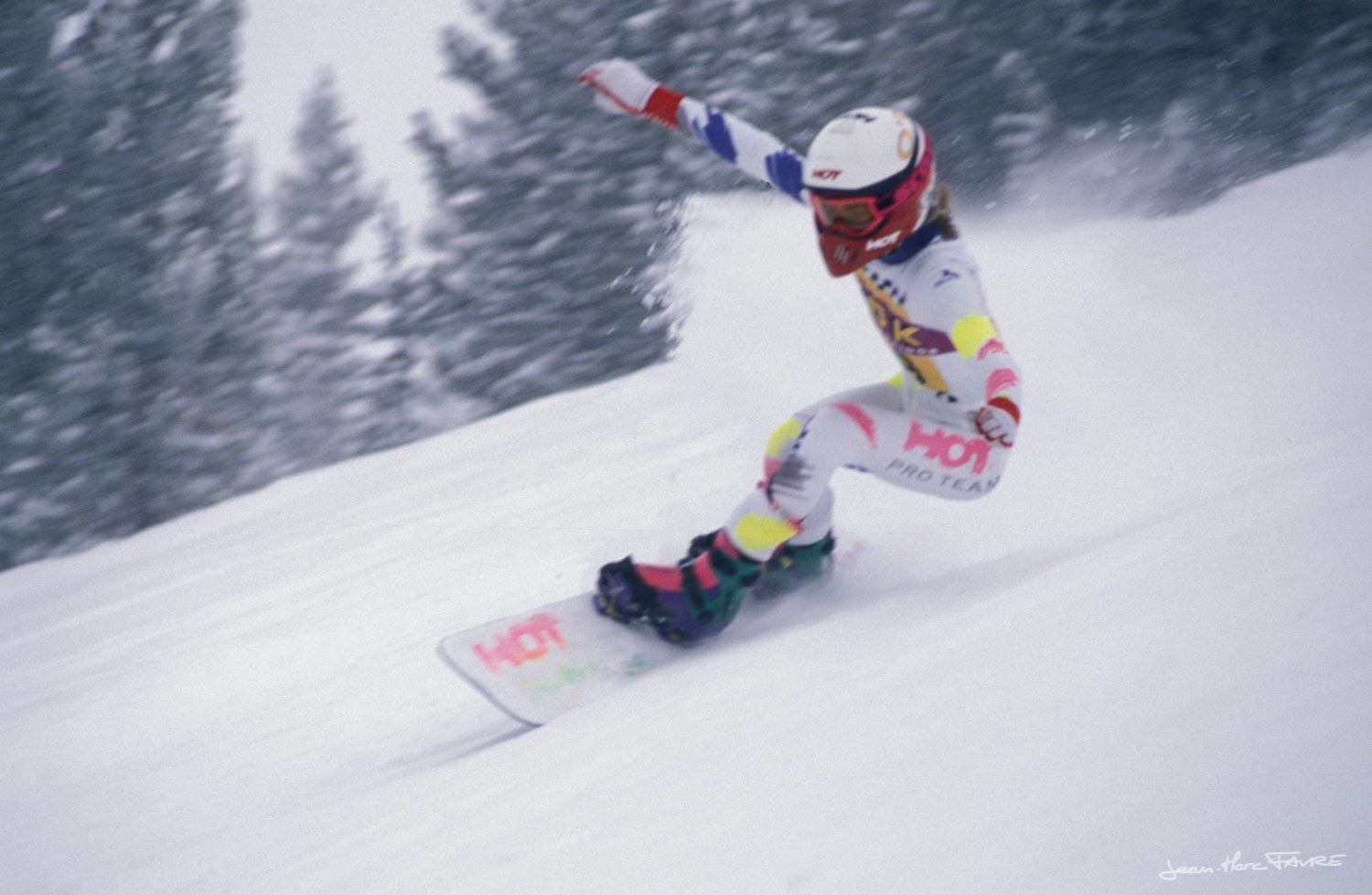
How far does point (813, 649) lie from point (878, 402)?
37.6 inches

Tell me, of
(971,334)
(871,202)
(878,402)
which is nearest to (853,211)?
(871,202)

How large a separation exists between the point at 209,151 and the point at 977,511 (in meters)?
8.27

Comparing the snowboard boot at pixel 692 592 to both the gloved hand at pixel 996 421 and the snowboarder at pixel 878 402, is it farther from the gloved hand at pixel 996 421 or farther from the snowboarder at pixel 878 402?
the gloved hand at pixel 996 421

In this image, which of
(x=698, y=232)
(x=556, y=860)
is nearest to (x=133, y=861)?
(x=556, y=860)

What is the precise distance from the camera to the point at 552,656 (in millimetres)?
3096

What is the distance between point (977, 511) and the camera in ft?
13.3

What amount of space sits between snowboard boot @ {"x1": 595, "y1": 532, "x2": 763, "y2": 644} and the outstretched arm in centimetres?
126

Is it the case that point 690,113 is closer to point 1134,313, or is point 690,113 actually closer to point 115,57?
point 1134,313

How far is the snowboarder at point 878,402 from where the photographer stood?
115 inches

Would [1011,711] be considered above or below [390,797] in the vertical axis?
above

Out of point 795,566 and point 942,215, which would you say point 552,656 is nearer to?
point 795,566

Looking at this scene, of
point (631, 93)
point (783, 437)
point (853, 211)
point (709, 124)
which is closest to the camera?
point (853, 211)

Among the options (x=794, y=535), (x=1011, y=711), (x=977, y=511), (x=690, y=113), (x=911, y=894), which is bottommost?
(x=977, y=511)
